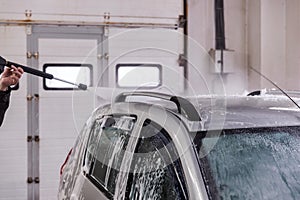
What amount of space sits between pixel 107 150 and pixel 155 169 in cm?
71

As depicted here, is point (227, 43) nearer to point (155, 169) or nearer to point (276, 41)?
point (276, 41)

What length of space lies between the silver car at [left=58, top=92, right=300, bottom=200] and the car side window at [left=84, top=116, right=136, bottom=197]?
0.01 m

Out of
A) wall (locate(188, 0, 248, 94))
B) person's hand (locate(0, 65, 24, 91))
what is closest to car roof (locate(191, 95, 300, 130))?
person's hand (locate(0, 65, 24, 91))

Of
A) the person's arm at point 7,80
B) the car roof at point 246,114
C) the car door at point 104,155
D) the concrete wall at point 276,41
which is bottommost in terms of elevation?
the car door at point 104,155

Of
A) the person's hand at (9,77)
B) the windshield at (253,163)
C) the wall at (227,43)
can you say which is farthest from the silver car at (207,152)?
the wall at (227,43)

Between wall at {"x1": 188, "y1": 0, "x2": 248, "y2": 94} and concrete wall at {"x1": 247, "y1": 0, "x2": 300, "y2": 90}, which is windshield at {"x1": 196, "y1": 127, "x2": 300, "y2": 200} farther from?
concrete wall at {"x1": 247, "y1": 0, "x2": 300, "y2": 90}

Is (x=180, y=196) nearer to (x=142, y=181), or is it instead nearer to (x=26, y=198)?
(x=142, y=181)

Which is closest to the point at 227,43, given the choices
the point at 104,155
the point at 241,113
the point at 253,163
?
the point at 104,155

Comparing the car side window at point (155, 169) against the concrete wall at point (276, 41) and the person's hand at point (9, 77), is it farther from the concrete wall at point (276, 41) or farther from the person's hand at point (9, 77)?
the concrete wall at point (276, 41)

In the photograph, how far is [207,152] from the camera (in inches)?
65.8

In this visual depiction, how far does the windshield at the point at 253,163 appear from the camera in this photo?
1603mm

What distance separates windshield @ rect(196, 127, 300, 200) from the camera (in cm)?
160

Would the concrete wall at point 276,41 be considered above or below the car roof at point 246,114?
above

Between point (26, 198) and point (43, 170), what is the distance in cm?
37
